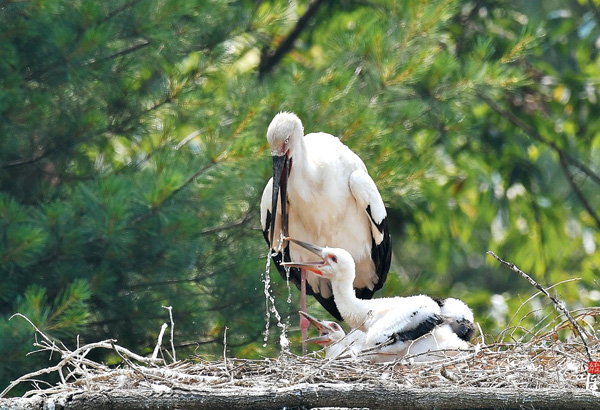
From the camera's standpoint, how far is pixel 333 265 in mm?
5664

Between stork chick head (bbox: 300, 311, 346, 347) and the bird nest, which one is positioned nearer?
the bird nest

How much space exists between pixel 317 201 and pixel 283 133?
51 cm

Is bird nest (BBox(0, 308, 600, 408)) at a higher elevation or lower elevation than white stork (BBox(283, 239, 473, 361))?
higher

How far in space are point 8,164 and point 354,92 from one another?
235 centimetres

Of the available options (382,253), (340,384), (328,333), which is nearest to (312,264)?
(328,333)

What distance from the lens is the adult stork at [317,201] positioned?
594 centimetres

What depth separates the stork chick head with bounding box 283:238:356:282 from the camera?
18.5 feet

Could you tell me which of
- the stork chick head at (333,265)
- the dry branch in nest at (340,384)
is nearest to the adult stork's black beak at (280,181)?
the stork chick head at (333,265)

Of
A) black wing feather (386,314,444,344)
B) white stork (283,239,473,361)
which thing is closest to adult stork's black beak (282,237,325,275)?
white stork (283,239,473,361)

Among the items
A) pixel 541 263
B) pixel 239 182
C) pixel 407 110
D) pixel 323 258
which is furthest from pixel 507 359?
pixel 541 263

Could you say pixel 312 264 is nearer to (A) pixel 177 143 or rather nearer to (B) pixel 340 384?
(B) pixel 340 384

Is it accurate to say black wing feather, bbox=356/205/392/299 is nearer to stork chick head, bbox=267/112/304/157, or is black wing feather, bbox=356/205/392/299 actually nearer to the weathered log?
stork chick head, bbox=267/112/304/157

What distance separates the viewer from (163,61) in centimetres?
761

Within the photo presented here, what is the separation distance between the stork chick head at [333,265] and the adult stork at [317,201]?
28cm
